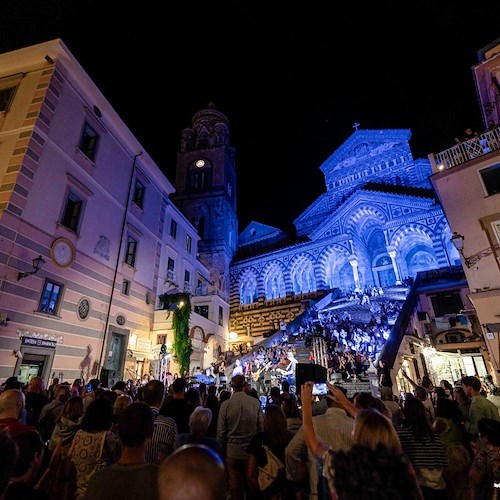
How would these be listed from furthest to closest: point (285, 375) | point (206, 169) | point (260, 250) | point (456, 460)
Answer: point (206, 169) < point (260, 250) < point (285, 375) < point (456, 460)

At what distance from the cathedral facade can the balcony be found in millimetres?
10581

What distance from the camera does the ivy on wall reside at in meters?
16.4

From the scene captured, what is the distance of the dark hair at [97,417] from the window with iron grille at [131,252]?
1429cm

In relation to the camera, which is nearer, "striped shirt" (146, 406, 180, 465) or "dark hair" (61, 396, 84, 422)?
"striped shirt" (146, 406, 180, 465)

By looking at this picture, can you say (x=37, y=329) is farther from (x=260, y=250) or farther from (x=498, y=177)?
(x=260, y=250)

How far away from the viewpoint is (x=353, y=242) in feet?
89.4

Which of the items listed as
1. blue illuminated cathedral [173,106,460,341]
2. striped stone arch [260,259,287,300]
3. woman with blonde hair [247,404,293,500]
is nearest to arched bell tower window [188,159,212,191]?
blue illuminated cathedral [173,106,460,341]

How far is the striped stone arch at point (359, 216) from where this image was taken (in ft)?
85.6

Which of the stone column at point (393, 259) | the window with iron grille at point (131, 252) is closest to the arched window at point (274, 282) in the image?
the stone column at point (393, 259)

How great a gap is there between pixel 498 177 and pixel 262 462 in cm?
1443

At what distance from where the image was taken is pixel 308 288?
29062 mm

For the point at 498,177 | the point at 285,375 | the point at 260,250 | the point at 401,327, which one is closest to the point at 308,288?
the point at 260,250

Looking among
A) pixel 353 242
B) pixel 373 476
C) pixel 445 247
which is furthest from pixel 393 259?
pixel 373 476

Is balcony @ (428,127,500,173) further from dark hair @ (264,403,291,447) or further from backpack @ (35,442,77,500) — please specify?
backpack @ (35,442,77,500)
